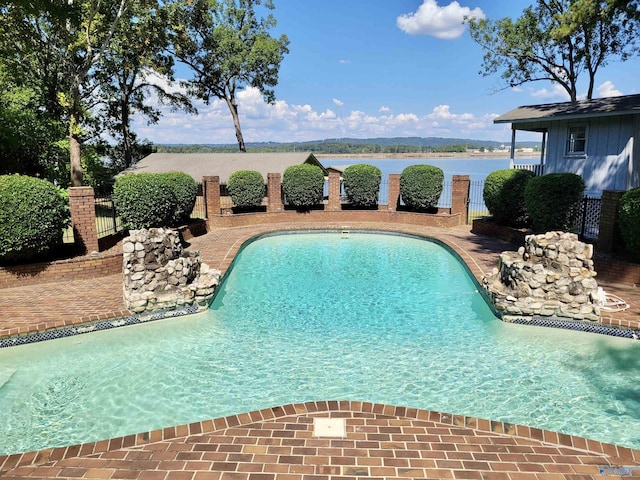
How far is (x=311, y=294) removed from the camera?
367 inches

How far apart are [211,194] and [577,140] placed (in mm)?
14782

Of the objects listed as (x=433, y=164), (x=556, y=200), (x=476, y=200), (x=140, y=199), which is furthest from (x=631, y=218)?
(x=433, y=164)

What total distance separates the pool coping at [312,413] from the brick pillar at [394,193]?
1528 cm

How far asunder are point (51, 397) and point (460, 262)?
9.91 m

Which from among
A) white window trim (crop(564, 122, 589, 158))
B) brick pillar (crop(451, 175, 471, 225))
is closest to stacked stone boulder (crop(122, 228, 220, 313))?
brick pillar (crop(451, 175, 471, 225))

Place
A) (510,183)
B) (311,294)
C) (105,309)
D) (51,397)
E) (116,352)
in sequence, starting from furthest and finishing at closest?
(510,183), (311,294), (105,309), (116,352), (51,397)

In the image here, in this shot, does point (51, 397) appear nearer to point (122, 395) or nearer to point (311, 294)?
point (122, 395)

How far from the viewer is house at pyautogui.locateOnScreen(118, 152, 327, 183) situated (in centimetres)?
2648

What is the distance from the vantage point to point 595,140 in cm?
1617

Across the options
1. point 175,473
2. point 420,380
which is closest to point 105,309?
point 175,473

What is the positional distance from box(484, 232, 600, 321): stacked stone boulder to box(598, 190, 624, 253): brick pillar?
2661mm

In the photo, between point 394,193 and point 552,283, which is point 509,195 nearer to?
point 394,193

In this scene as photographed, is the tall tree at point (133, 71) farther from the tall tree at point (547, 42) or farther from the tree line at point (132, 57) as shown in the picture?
the tall tree at point (547, 42)

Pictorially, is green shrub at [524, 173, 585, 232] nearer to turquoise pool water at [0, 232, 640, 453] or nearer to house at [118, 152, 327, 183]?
turquoise pool water at [0, 232, 640, 453]
